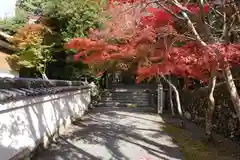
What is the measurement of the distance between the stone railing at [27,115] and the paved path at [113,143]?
48 cm

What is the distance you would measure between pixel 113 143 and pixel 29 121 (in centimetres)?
285

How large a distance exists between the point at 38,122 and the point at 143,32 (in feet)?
18.2

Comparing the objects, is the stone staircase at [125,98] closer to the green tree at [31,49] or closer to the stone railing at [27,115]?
the green tree at [31,49]

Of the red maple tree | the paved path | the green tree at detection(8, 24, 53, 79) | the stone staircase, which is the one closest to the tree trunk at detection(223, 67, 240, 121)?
the red maple tree

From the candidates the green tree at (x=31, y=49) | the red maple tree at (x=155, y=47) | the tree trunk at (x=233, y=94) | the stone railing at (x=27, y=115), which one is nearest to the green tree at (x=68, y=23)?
the green tree at (x=31, y=49)

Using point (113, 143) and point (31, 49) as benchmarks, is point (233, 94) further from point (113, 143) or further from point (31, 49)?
point (31, 49)

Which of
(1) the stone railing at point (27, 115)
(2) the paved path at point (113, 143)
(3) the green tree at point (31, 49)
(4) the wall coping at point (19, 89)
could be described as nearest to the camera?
(4) the wall coping at point (19, 89)

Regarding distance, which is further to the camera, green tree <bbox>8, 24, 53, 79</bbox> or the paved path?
green tree <bbox>8, 24, 53, 79</bbox>

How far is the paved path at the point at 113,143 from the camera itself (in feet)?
25.1

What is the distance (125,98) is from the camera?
21812 millimetres

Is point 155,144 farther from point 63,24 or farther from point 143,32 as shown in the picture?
point 63,24

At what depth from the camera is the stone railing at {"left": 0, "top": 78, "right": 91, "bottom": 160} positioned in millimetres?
5727

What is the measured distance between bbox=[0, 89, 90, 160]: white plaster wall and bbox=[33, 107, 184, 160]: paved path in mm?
506

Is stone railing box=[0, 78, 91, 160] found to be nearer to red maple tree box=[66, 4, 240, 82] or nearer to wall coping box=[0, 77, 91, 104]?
wall coping box=[0, 77, 91, 104]
